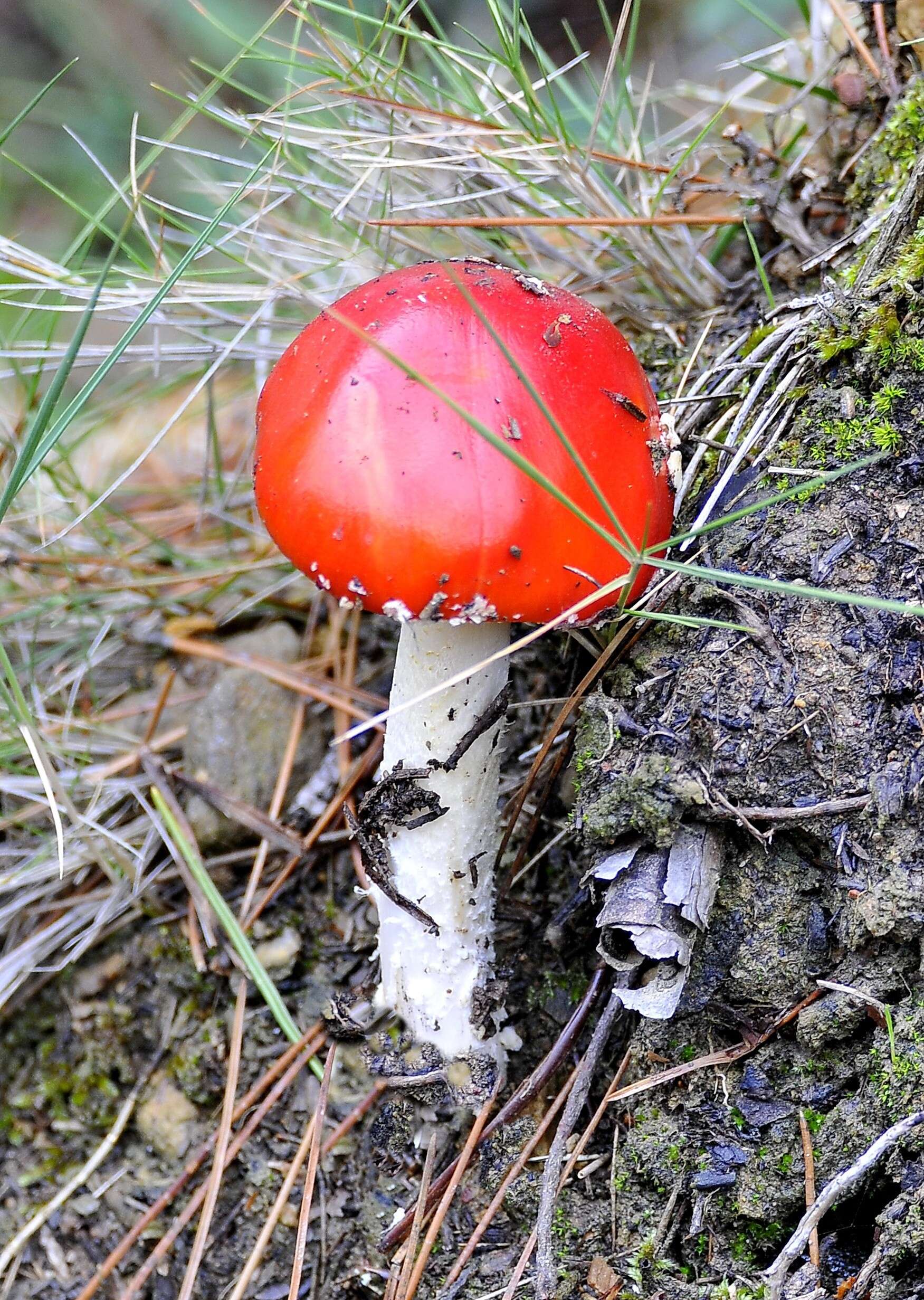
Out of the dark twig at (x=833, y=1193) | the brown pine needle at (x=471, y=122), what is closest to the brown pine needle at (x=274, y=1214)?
the dark twig at (x=833, y=1193)

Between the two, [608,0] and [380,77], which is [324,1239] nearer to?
[380,77]

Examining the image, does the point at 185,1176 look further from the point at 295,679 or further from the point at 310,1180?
the point at 295,679

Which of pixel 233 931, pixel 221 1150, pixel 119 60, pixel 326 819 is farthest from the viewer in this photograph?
pixel 119 60

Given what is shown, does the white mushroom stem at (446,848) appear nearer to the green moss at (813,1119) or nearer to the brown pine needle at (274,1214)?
the brown pine needle at (274,1214)

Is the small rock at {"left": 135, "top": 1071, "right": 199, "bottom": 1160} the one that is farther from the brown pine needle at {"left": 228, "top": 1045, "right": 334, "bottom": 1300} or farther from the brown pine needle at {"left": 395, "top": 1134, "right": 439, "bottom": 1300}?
the brown pine needle at {"left": 395, "top": 1134, "right": 439, "bottom": 1300}

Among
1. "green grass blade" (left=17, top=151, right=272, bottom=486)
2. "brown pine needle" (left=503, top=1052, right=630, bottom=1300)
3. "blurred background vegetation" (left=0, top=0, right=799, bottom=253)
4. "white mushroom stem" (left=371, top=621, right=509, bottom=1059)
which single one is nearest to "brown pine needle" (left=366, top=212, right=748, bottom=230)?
"green grass blade" (left=17, top=151, right=272, bottom=486)

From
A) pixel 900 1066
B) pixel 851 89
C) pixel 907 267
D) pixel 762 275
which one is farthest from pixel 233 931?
pixel 851 89
